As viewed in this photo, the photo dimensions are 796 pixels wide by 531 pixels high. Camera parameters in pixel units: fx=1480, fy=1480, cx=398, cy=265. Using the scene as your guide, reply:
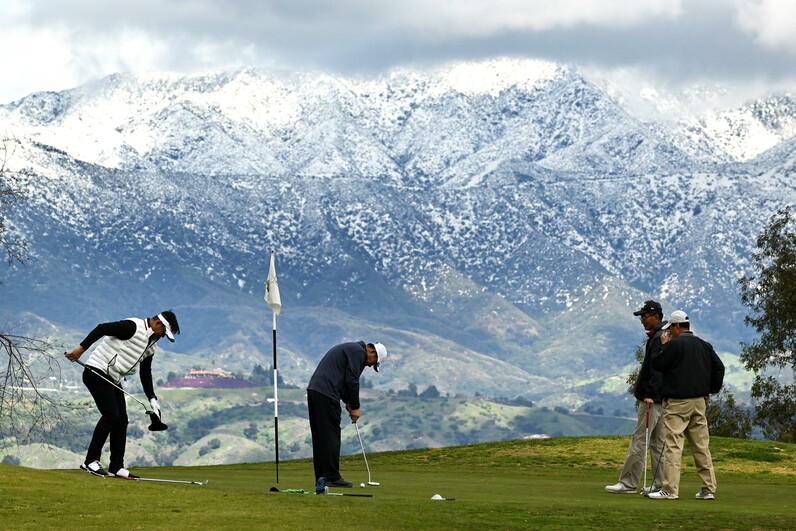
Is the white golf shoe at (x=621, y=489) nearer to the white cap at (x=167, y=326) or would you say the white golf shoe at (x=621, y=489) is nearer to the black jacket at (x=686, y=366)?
the black jacket at (x=686, y=366)

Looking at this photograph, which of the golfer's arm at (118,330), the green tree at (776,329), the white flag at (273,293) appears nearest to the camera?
A: the golfer's arm at (118,330)

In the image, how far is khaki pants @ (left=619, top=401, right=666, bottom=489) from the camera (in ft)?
85.4

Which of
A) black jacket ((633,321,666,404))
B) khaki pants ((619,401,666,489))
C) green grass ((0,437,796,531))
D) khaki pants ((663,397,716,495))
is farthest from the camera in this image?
khaki pants ((619,401,666,489))

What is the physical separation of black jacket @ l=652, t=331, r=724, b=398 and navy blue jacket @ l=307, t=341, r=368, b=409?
201 inches

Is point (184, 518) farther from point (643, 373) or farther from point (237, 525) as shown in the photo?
point (643, 373)

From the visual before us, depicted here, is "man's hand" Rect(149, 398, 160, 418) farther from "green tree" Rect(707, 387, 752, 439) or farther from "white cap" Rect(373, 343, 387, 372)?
"green tree" Rect(707, 387, 752, 439)

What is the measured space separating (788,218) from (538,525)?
70.0 m

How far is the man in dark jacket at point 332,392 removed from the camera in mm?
24891

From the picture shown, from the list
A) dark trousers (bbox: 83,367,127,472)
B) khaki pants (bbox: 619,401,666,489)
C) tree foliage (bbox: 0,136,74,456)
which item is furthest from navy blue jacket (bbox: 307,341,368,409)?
tree foliage (bbox: 0,136,74,456)

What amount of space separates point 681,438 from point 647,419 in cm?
122

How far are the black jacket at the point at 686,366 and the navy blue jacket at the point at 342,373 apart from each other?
16.8ft

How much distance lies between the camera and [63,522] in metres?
18.5

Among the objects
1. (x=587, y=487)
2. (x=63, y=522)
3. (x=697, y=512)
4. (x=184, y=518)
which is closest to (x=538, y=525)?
(x=697, y=512)

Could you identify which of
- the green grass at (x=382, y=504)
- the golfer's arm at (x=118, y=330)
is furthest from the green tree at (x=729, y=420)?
the golfer's arm at (x=118, y=330)
